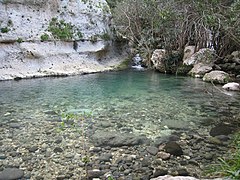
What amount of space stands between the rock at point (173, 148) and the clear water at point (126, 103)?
548 millimetres

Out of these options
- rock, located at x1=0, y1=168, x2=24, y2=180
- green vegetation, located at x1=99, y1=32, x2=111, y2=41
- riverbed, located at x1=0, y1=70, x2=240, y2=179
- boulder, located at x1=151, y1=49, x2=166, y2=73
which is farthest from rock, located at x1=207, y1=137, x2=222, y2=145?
green vegetation, located at x1=99, y1=32, x2=111, y2=41

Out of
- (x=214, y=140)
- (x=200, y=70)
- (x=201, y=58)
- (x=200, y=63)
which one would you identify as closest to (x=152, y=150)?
(x=214, y=140)

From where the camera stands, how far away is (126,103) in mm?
7832

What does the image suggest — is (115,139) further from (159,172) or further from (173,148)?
(159,172)

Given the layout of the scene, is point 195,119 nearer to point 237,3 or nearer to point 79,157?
point 79,157

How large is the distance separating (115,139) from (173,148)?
1.11m

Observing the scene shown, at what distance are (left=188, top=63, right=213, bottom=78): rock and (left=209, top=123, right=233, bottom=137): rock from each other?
27.4 feet

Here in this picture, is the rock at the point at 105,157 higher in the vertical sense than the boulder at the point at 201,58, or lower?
lower

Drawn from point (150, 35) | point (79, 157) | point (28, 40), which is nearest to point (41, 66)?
point (28, 40)

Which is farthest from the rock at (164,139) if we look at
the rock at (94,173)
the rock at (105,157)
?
the rock at (94,173)

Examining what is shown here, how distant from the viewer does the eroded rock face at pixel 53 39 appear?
43.7 ft

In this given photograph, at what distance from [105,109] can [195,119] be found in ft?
7.99

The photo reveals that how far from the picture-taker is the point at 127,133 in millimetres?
5137

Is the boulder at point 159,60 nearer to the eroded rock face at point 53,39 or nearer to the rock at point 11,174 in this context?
the eroded rock face at point 53,39
